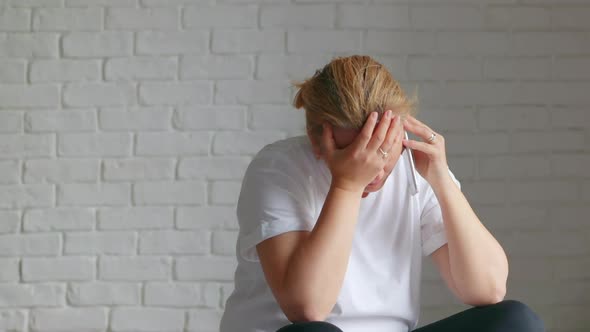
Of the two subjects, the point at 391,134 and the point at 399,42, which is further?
the point at 399,42

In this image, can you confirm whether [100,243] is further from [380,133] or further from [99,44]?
[380,133]

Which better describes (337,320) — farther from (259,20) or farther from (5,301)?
(5,301)

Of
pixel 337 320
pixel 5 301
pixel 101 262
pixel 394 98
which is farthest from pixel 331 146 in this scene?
pixel 5 301

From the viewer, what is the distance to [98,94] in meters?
2.21

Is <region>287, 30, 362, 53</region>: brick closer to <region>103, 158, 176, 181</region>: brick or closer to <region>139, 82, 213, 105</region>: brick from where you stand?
<region>139, 82, 213, 105</region>: brick

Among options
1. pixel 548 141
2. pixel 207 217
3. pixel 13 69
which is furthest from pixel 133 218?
pixel 548 141

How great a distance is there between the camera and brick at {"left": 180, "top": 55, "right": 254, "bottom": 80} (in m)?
2.19

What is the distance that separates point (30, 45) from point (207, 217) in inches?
29.9

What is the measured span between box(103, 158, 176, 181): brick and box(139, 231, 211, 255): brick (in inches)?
6.8

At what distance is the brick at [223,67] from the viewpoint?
86.3 inches

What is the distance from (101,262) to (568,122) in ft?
4.87

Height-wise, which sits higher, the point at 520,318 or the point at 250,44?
the point at 250,44

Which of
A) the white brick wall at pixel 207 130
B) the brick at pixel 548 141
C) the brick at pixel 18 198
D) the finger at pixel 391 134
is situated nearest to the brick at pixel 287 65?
the white brick wall at pixel 207 130

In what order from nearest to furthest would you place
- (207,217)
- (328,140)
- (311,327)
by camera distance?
1. (311,327)
2. (328,140)
3. (207,217)
